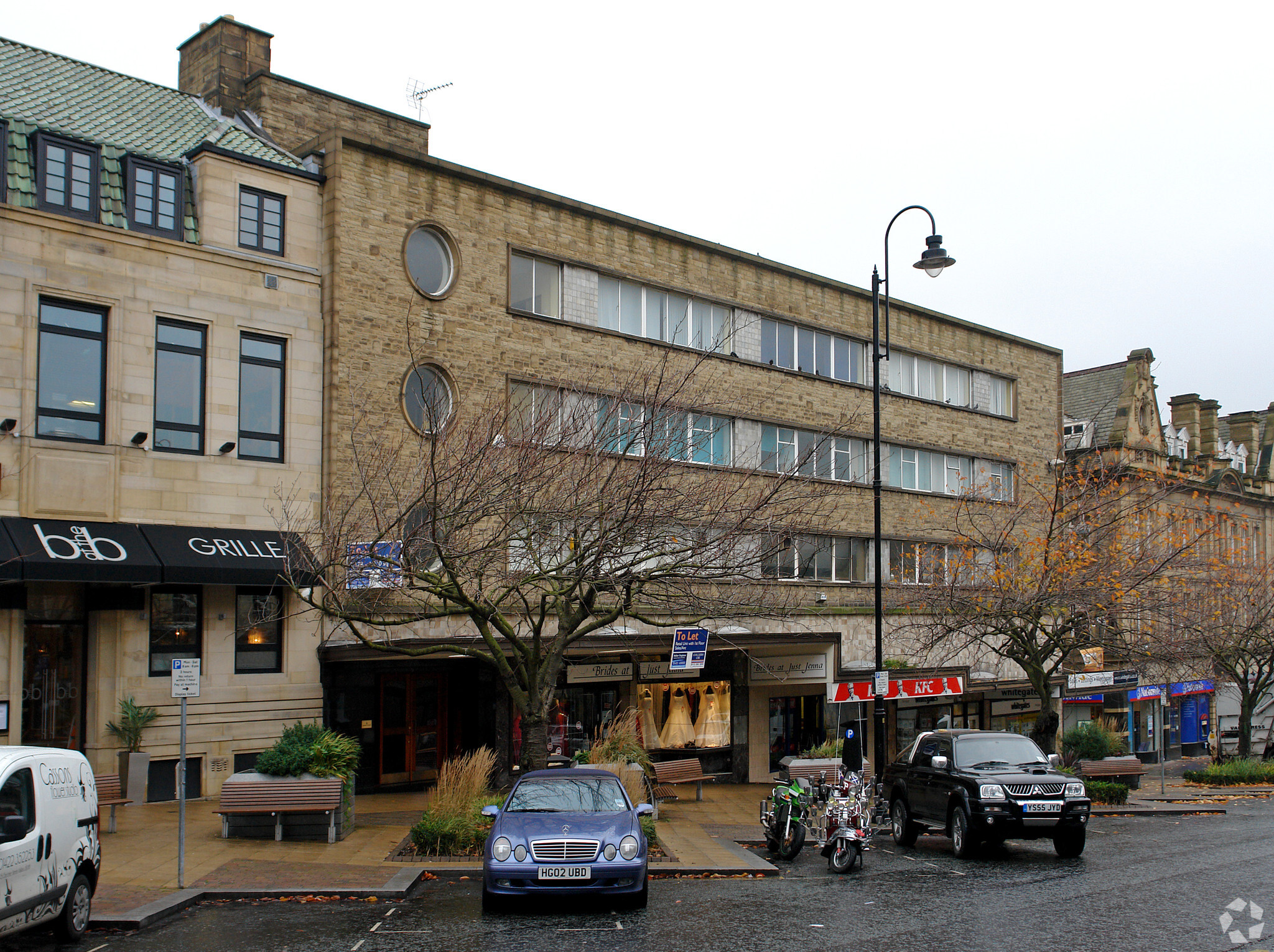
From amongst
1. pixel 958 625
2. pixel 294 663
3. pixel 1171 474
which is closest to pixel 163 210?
pixel 294 663

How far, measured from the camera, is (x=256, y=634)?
2122 cm

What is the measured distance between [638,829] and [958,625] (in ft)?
49.4

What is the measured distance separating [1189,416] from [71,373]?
5060cm

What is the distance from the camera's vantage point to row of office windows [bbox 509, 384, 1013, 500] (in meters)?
17.8

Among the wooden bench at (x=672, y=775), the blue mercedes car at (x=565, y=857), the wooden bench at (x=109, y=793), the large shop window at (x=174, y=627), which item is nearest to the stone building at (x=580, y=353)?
the large shop window at (x=174, y=627)

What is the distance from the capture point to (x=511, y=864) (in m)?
11.5

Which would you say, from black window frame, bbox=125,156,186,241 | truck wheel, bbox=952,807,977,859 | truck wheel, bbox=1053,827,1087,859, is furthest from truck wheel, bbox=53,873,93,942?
black window frame, bbox=125,156,186,241

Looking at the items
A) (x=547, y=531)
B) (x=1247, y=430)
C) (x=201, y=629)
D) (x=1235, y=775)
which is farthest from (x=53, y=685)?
(x=1247, y=430)

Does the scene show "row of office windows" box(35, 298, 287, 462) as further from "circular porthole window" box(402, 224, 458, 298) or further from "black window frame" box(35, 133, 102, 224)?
"circular porthole window" box(402, 224, 458, 298)

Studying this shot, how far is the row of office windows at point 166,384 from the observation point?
19281mm

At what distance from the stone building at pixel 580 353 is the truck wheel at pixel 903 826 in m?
6.83

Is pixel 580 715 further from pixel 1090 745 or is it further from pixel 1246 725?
pixel 1246 725

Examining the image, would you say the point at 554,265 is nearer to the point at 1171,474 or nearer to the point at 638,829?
the point at 638,829

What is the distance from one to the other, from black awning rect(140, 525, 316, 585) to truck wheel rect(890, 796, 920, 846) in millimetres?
10126
